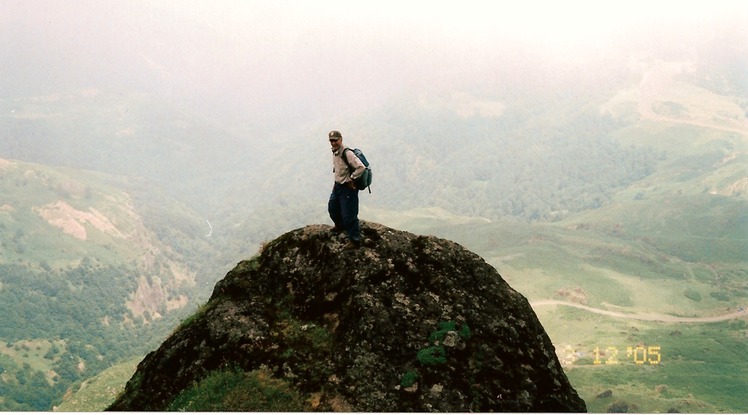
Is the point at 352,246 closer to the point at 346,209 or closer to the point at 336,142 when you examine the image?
the point at 346,209

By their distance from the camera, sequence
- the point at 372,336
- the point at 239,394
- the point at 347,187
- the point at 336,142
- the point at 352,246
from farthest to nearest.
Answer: the point at 347,187, the point at 336,142, the point at 352,246, the point at 372,336, the point at 239,394

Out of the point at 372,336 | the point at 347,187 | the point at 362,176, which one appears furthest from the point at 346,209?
the point at 372,336

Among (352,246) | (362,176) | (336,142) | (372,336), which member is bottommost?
(372,336)

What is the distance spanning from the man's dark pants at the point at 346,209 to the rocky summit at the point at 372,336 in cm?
37

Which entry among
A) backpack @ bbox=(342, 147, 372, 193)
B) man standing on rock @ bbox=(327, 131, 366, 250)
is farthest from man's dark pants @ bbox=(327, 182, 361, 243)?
backpack @ bbox=(342, 147, 372, 193)

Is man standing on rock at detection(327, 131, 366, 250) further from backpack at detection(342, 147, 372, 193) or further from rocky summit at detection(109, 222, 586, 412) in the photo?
rocky summit at detection(109, 222, 586, 412)

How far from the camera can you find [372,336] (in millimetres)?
12914

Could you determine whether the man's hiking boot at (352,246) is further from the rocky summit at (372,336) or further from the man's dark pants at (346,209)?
the rocky summit at (372,336)

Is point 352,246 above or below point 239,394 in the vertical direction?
above

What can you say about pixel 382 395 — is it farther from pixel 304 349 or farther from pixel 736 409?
pixel 736 409

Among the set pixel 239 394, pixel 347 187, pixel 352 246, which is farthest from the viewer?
pixel 347 187

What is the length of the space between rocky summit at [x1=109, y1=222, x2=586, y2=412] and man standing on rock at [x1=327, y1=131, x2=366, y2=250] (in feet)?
1.18

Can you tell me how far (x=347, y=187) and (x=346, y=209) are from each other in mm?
666

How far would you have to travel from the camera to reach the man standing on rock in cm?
1503
